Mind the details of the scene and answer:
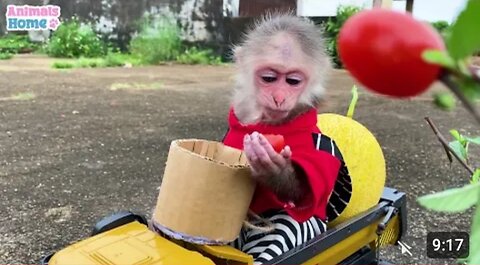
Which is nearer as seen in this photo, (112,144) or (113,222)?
(113,222)

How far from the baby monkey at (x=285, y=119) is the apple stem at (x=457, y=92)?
88 cm

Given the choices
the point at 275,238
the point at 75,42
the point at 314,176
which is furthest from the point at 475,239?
the point at 75,42

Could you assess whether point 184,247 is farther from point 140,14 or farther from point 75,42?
point 140,14

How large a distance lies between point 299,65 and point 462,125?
9.22 feet

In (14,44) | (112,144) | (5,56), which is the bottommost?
(112,144)

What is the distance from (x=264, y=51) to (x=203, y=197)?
322mm

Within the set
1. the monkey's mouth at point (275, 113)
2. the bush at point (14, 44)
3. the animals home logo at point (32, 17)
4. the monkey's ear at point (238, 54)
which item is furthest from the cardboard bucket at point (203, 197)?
the bush at point (14, 44)

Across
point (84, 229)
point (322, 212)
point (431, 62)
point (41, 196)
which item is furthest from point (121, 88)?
point (431, 62)

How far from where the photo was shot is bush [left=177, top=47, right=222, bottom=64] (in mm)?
6027

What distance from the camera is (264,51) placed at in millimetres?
1206

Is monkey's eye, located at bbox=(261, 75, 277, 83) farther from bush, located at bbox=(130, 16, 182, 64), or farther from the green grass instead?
the green grass

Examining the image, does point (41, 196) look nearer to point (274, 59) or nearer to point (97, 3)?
point (274, 59)

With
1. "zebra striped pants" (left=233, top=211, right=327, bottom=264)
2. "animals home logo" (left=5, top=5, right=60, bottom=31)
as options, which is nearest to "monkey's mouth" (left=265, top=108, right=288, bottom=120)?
"zebra striped pants" (left=233, top=211, right=327, bottom=264)

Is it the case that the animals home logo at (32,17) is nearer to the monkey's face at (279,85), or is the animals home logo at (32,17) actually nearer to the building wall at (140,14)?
the building wall at (140,14)
